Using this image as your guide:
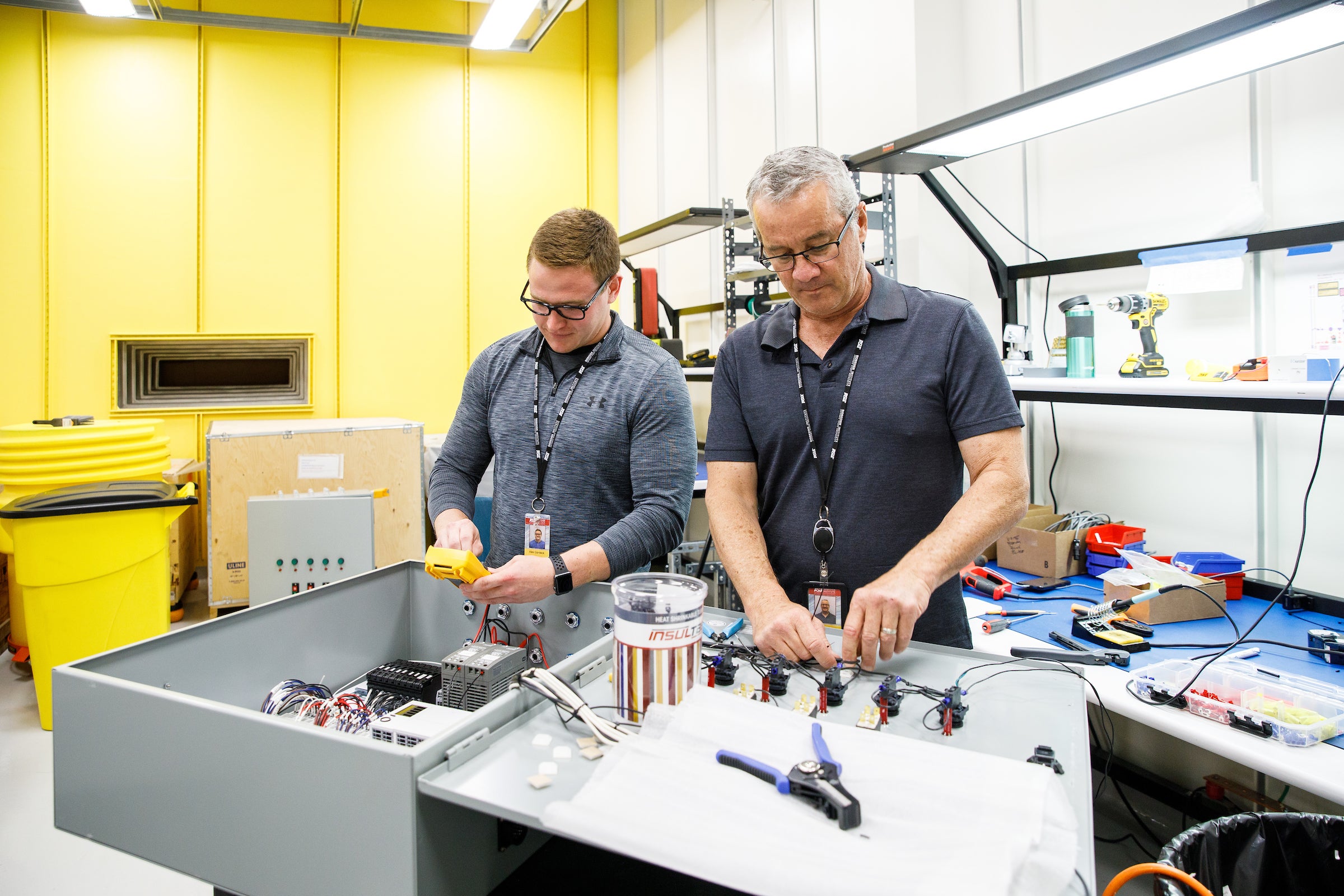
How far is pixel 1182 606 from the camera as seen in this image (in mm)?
1724

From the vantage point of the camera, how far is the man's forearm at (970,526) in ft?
3.66

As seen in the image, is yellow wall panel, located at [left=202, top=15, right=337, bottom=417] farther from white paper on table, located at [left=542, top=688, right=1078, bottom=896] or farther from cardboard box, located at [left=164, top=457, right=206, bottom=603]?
white paper on table, located at [left=542, top=688, right=1078, bottom=896]

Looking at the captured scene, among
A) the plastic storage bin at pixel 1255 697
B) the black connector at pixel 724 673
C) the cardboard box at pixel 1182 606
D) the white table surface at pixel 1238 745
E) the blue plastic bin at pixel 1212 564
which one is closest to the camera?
the black connector at pixel 724 673

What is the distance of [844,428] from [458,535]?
0.72 meters

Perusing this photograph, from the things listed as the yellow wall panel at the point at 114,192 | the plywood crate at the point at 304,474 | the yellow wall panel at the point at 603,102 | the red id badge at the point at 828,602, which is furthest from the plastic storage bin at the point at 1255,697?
the yellow wall panel at the point at 114,192

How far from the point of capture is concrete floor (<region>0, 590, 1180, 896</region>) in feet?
6.27

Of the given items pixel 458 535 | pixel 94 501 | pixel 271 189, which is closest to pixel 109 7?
pixel 271 189

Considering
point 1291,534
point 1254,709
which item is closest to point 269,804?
point 1254,709

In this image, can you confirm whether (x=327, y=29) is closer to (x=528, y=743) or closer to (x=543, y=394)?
(x=543, y=394)

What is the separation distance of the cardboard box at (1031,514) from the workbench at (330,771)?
1267 millimetres

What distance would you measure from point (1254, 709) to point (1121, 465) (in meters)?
1.05

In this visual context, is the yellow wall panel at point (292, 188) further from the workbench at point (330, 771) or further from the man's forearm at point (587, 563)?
the workbench at point (330, 771)

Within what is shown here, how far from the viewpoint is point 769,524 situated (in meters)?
1.38

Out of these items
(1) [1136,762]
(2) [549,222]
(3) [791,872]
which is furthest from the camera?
(1) [1136,762]
